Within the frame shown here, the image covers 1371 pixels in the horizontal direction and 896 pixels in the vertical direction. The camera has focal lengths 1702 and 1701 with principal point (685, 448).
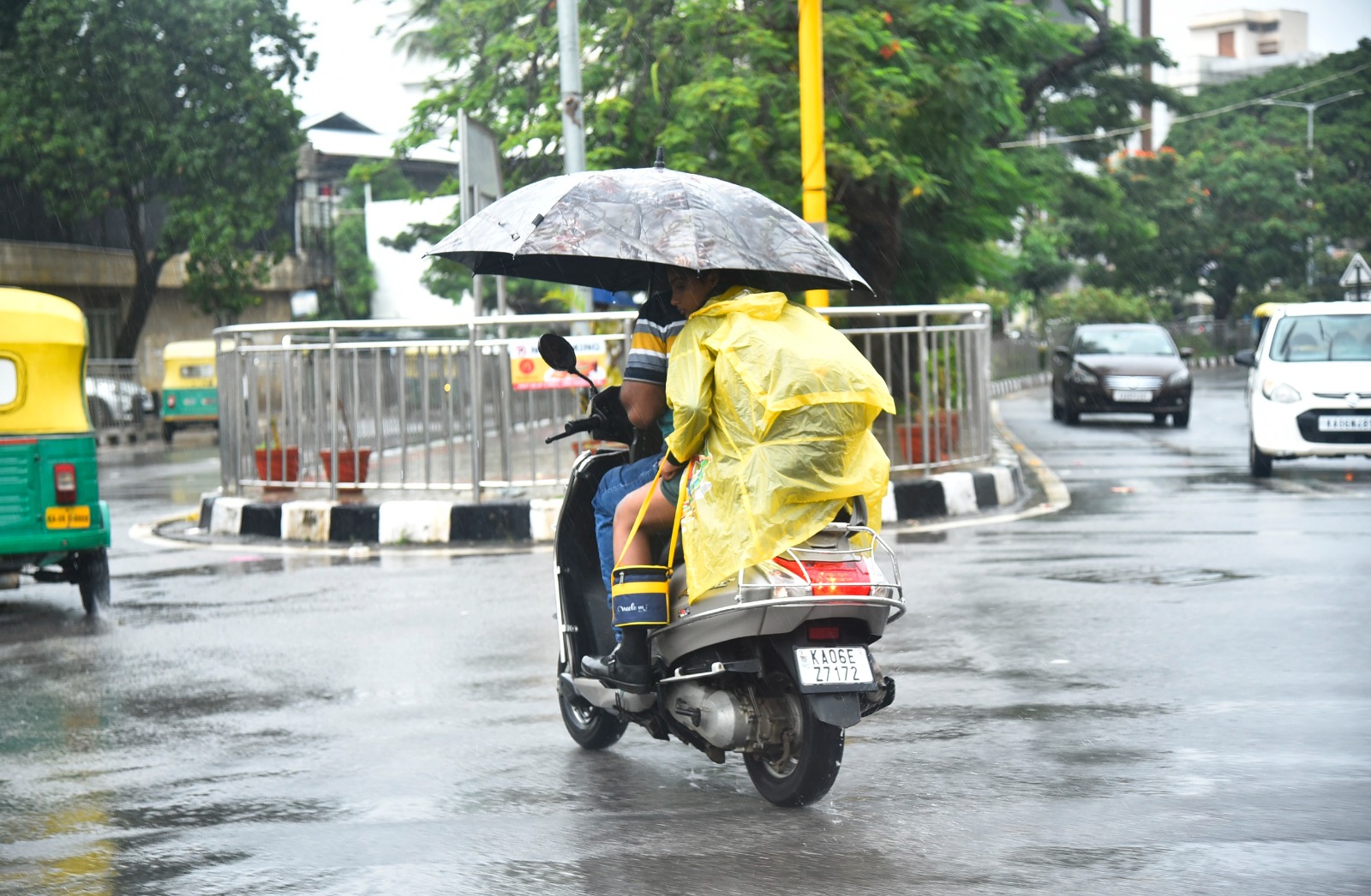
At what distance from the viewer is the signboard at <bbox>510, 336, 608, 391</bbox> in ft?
39.2

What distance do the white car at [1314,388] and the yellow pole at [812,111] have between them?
4.72 m

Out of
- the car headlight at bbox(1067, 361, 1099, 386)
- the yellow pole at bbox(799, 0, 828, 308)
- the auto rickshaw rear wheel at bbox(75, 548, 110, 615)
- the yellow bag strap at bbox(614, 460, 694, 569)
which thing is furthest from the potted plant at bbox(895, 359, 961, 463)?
the car headlight at bbox(1067, 361, 1099, 386)

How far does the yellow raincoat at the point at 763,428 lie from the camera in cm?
466

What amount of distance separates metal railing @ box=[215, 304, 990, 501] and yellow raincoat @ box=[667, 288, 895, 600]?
6.87 metres

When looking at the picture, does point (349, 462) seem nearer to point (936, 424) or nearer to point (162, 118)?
point (936, 424)

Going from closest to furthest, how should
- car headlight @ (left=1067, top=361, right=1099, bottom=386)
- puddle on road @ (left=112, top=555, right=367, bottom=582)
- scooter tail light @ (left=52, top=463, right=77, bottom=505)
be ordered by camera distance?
scooter tail light @ (left=52, top=463, right=77, bottom=505) < puddle on road @ (left=112, top=555, right=367, bottom=582) < car headlight @ (left=1067, top=361, right=1099, bottom=386)

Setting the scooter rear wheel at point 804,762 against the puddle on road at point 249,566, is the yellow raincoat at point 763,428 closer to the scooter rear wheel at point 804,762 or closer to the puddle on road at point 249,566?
the scooter rear wheel at point 804,762

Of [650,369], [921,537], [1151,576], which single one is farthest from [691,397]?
[921,537]

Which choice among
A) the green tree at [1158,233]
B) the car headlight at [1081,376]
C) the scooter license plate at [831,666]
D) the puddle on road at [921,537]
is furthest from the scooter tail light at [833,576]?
the green tree at [1158,233]

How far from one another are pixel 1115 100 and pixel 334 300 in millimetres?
31143

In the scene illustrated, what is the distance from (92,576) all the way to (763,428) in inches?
232

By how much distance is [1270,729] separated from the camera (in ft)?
18.5

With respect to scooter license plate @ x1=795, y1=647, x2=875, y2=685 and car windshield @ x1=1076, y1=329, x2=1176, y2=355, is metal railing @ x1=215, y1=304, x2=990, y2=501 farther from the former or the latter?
car windshield @ x1=1076, y1=329, x2=1176, y2=355

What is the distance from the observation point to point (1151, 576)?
30.7 ft
